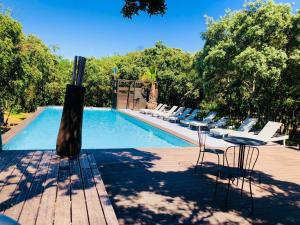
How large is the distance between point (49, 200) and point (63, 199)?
0.55 ft

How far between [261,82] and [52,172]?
9.76m

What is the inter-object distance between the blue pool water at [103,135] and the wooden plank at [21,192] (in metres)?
4.02

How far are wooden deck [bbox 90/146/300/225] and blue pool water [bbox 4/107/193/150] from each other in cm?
361

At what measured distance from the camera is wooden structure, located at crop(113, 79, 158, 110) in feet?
80.4

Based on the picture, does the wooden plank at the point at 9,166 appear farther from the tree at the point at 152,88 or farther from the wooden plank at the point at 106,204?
the tree at the point at 152,88

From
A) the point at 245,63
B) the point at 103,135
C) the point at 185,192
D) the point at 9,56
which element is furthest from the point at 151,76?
the point at 185,192

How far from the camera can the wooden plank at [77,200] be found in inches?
126

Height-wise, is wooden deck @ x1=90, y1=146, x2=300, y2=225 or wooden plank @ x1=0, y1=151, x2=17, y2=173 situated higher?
wooden plank @ x1=0, y1=151, x2=17, y2=173

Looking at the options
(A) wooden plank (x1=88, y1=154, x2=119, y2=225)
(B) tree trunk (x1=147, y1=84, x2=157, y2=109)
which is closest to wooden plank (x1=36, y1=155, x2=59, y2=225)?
(A) wooden plank (x1=88, y1=154, x2=119, y2=225)

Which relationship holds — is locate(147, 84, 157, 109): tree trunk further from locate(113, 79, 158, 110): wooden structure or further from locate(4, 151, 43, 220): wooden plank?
locate(4, 151, 43, 220): wooden plank

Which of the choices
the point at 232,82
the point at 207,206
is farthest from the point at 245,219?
the point at 232,82

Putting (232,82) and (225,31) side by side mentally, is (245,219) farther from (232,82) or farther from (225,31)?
(225,31)

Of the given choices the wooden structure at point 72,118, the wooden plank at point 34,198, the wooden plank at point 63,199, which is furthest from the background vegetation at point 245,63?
the wooden plank at point 63,199

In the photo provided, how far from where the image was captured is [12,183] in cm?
423
